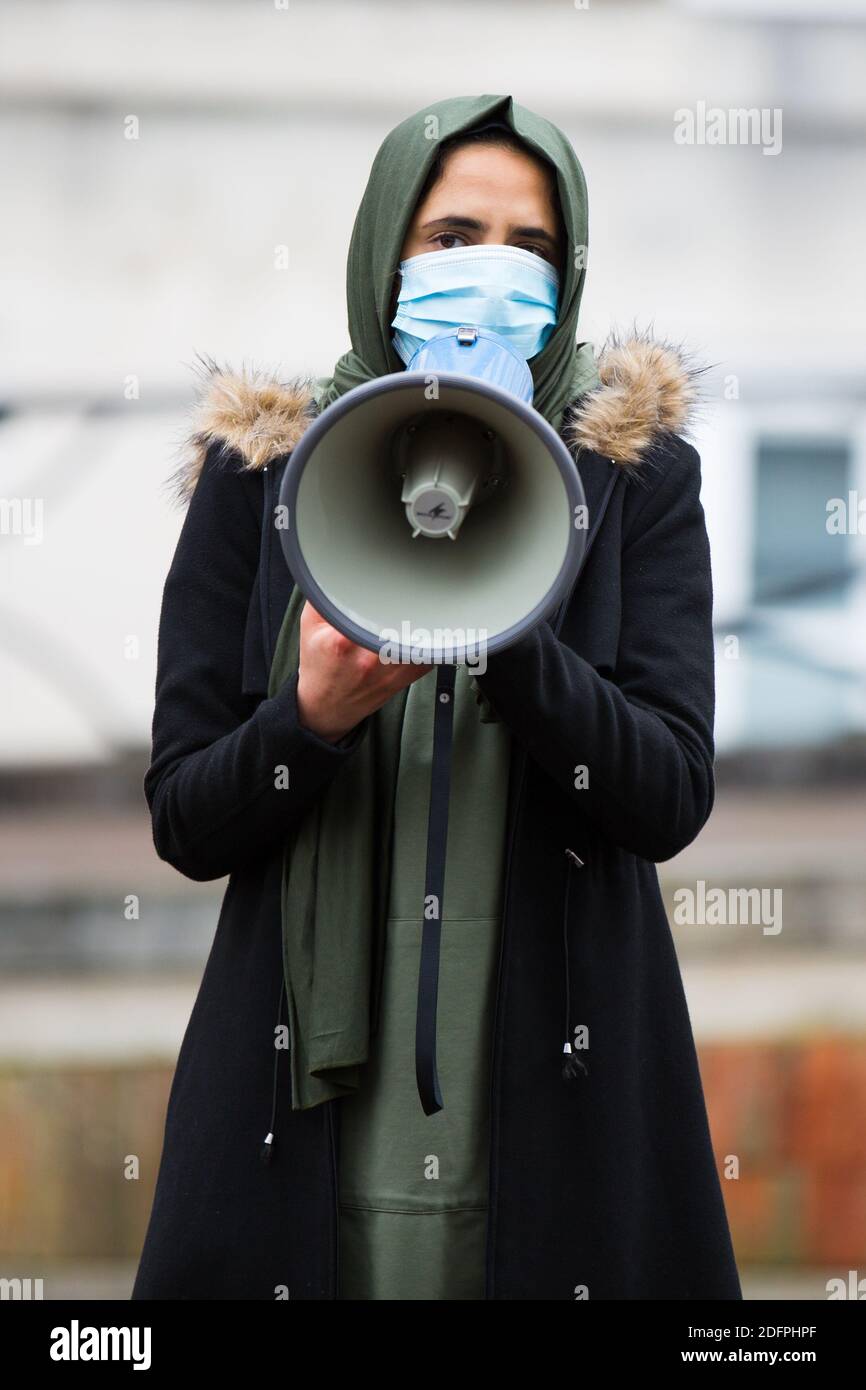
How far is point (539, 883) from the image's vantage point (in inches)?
68.7

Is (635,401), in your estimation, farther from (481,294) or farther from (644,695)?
(644,695)

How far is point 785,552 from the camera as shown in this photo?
429 centimetres

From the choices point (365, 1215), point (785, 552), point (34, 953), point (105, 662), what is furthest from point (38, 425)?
point (365, 1215)

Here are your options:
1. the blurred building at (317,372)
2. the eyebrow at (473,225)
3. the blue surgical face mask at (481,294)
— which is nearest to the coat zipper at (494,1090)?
the blue surgical face mask at (481,294)

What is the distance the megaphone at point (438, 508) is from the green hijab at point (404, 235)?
12cm

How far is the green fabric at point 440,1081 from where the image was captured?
1.70m

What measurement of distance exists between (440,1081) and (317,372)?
2798mm

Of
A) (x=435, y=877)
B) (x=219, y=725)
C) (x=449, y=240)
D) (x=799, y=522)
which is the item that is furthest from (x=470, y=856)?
(x=799, y=522)

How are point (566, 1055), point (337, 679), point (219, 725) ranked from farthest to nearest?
point (219, 725), point (566, 1055), point (337, 679)

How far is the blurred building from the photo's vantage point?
4184 mm

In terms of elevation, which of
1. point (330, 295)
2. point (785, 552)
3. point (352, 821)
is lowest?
point (352, 821)

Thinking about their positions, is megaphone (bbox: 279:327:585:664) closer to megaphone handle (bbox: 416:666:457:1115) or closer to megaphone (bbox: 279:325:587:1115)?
megaphone (bbox: 279:325:587:1115)

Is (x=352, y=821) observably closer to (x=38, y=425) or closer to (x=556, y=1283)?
(x=556, y=1283)
